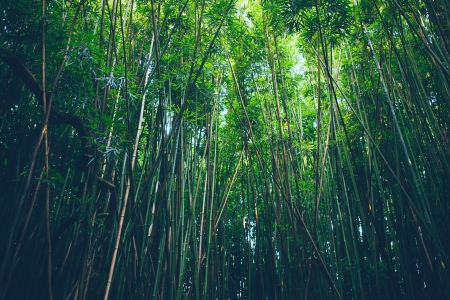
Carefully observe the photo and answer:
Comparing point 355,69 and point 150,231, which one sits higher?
point 355,69

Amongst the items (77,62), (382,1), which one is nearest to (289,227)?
(382,1)

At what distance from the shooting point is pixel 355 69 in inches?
179

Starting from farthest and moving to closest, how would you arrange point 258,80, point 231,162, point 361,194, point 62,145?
1. point 231,162
2. point 258,80
3. point 361,194
4. point 62,145

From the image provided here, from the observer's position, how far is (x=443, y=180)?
126 inches

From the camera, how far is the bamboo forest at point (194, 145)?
108 inches

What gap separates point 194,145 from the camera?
399 cm

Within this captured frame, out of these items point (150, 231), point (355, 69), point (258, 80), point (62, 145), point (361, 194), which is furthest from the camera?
point (258, 80)

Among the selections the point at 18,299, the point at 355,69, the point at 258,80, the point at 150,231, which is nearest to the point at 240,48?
the point at 258,80

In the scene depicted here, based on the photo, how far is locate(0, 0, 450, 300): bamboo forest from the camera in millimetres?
2738

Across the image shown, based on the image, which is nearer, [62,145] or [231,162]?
[62,145]

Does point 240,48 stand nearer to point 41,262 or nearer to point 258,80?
point 258,80

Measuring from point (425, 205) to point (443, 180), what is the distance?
0.53 m

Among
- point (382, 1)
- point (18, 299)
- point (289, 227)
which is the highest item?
point (382, 1)

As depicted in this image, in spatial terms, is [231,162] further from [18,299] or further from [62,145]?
[18,299]
